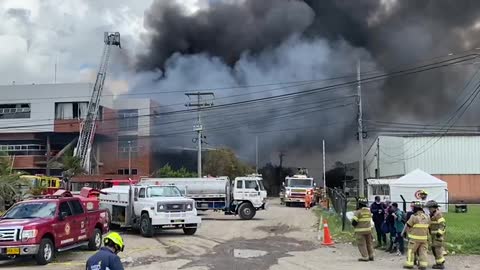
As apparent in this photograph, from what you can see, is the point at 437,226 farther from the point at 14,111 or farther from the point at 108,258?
the point at 14,111

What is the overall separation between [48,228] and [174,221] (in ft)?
24.7

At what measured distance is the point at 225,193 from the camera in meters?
31.8

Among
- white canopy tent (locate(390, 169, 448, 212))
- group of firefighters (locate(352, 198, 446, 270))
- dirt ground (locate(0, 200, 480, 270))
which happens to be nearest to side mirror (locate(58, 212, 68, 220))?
dirt ground (locate(0, 200, 480, 270))

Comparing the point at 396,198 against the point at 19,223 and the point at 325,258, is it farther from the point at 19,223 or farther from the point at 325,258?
the point at 19,223

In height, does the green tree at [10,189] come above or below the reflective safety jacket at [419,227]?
above

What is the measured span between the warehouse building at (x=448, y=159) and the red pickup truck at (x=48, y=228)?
46.8 metres

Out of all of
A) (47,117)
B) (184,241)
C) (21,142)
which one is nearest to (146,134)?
(47,117)

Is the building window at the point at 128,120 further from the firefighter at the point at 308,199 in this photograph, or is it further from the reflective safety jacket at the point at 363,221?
the reflective safety jacket at the point at 363,221

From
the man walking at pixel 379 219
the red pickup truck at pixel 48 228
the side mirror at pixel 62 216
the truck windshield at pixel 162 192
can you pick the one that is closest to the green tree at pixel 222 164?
the truck windshield at pixel 162 192

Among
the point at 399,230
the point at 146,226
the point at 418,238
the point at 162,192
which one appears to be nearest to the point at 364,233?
the point at 399,230

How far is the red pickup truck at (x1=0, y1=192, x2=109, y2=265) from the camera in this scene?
1347 centimetres

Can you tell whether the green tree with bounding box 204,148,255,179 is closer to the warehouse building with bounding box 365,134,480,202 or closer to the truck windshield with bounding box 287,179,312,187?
the warehouse building with bounding box 365,134,480,202

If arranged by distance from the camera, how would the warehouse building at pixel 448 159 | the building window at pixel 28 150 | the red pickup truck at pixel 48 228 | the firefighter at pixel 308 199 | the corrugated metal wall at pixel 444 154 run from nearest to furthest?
the red pickup truck at pixel 48 228, the firefighter at pixel 308 199, the warehouse building at pixel 448 159, the corrugated metal wall at pixel 444 154, the building window at pixel 28 150

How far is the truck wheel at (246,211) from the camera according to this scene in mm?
30984
